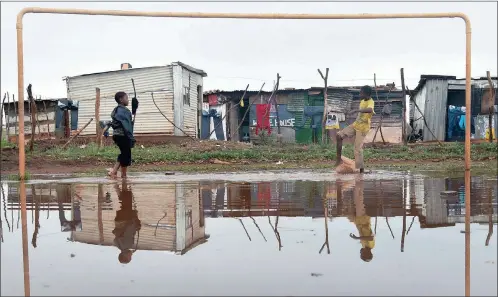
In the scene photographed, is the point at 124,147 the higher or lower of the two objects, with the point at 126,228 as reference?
higher

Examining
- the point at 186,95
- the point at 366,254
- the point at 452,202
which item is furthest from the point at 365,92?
the point at 186,95

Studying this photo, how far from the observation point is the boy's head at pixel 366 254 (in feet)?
10.1

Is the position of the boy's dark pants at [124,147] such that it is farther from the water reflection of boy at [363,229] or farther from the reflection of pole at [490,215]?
the reflection of pole at [490,215]

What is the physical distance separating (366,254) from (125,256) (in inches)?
54.6

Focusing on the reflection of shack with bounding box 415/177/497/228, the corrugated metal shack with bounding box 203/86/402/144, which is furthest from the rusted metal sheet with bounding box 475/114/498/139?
the reflection of shack with bounding box 415/177/497/228

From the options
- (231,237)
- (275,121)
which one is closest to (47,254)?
(231,237)

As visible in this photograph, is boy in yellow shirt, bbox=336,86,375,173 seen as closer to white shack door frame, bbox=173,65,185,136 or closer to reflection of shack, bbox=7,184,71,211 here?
reflection of shack, bbox=7,184,71,211

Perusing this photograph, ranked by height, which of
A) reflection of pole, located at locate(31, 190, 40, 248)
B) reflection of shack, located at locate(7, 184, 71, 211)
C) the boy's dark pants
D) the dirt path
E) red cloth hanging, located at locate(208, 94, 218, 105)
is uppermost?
red cloth hanging, located at locate(208, 94, 218, 105)

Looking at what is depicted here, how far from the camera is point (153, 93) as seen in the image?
1110 inches

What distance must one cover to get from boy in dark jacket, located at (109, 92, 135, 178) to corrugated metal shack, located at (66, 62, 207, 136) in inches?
702

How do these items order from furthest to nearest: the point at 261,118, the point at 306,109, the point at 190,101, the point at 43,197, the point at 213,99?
the point at 213,99 → the point at 261,118 → the point at 306,109 → the point at 190,101 → the point at 43,197

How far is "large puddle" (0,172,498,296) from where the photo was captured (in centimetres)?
262

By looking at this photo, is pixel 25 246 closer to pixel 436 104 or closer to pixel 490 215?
pixel 490 215

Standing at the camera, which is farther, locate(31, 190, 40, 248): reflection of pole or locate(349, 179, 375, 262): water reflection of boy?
locate(31, 190, 40, 248): reflection of pole
